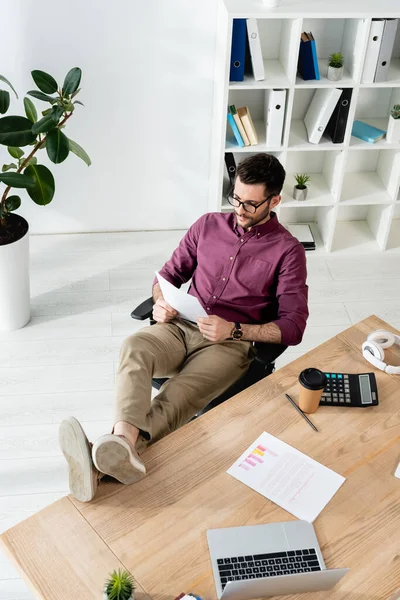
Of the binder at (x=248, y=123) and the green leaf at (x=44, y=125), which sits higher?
the green leaf at (x=44, y=125)

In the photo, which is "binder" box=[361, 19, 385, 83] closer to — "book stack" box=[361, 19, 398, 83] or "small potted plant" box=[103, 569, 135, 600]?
"book stack" box=[361, 19, 398, 83]

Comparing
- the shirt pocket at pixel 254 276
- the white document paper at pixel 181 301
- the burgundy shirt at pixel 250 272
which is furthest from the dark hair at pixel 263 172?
the white document paper at pixel 181 301

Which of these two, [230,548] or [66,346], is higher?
[230,548]

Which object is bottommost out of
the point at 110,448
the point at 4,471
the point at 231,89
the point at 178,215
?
the point at 4,471

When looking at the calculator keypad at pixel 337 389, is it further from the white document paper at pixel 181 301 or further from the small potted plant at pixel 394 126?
the small potted plant at pixel 394 126

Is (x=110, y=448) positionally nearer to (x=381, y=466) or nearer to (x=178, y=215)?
(x=381, y=466)

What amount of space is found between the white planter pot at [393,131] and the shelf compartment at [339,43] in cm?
37

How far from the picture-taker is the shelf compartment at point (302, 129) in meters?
4.05

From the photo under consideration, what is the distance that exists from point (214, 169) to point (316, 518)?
259cm

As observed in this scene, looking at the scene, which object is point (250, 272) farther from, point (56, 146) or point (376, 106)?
point (376, 106)

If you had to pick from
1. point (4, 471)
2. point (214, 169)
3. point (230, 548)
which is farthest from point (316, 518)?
point (214, 169)

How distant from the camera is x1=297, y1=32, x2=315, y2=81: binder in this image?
3736mm

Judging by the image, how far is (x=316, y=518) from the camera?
6.74 ft

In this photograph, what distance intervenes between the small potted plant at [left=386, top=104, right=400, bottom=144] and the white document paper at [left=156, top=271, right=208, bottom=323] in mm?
1910
